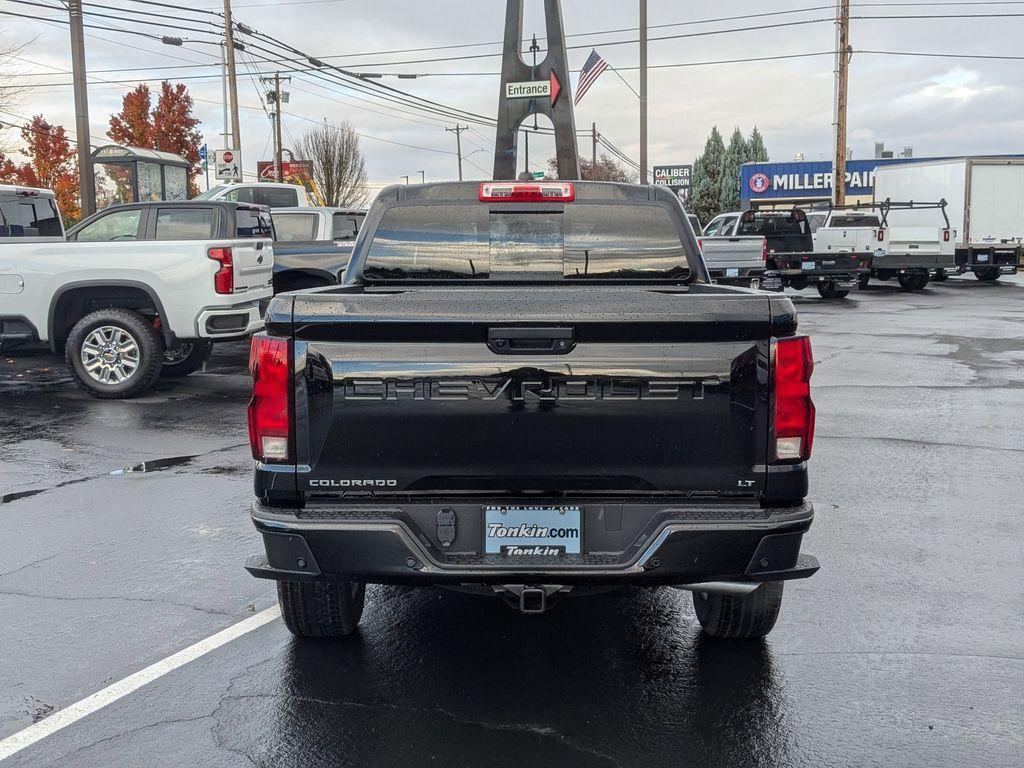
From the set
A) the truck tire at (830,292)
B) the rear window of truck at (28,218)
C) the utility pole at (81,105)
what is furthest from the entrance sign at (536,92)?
the rear window of truck at (28,218)

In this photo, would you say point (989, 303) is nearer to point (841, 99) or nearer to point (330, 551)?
point (841, 99)

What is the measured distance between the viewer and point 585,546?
3521mm

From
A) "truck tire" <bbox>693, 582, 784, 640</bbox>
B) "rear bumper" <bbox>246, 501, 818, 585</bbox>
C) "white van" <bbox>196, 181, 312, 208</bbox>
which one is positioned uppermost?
"white van" <bbox>196, 181, 312, 208</bbox>

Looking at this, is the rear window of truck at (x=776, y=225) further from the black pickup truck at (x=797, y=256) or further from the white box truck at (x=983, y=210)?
the white box truck at (x=983, y=210)

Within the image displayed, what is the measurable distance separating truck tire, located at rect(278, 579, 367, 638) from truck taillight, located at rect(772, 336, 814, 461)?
1.80 metres

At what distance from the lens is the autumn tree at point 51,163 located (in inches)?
2039

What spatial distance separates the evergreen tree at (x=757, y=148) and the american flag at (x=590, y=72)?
4825 centimetres

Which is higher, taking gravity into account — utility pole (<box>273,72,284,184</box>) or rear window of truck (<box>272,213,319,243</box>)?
utility pole (<box>273,72,284,184</box>)

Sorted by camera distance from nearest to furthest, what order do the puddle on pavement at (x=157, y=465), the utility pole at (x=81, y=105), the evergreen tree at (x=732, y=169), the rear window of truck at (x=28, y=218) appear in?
the puddle on pavement at (x=157, y=465) → the rear window of truck at (x=28, y=218) → the utility pole at (x=81, y=105) → the evergreen tree at (x=732, y=169)

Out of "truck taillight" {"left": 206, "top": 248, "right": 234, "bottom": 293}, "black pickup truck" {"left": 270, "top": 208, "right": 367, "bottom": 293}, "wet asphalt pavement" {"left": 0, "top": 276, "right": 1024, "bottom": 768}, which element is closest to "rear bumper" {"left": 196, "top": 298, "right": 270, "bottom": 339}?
"truck taillight" {"left": 206, "top": 248, "right": 234, "bottom": 293}

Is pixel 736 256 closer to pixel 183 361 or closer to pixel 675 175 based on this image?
pixel 183 361

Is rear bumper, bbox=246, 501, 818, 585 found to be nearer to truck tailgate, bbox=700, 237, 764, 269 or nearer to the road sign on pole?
truck tailgate, bbox=700, 237, 764, 269

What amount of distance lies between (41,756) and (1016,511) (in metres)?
5.74

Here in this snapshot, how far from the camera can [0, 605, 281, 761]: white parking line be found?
11.9ft
